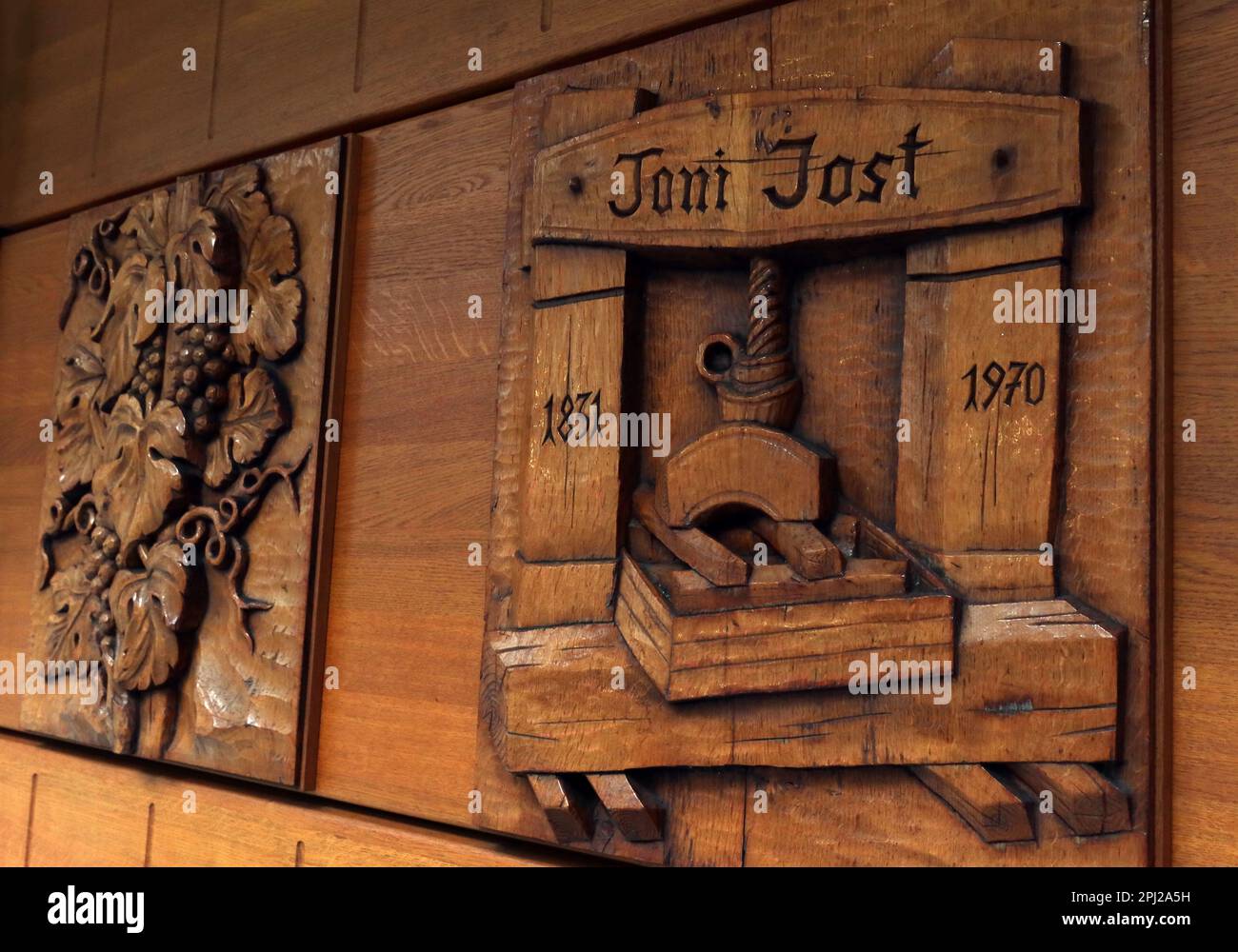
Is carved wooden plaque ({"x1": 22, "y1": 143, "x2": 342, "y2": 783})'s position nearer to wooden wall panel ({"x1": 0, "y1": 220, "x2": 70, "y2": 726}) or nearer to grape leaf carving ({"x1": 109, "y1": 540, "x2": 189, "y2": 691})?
grape leaf carving ({"x1": 109, "y1": 540, "x2": 189, "y2": 691})

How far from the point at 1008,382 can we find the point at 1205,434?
6.6 inches

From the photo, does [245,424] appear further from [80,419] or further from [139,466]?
[80,419]

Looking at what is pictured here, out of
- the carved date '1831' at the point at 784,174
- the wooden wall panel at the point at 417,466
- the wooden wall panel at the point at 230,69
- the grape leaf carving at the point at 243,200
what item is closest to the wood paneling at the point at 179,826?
the wooden wall panel at the point at 417,466

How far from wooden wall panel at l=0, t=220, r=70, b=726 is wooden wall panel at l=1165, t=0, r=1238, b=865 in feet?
6.04

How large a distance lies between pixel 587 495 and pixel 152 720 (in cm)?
90

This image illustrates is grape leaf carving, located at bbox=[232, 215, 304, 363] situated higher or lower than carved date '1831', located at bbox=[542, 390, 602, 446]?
higher

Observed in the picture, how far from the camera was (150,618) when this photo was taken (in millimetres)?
1782

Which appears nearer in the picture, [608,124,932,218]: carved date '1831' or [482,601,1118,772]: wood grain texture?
[482,601,1118,772]: wood grain texture

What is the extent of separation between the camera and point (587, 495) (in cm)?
129

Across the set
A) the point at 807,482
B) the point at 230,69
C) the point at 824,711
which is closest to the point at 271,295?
the point at 230,69

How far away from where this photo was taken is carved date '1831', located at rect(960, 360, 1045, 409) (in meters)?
1.06

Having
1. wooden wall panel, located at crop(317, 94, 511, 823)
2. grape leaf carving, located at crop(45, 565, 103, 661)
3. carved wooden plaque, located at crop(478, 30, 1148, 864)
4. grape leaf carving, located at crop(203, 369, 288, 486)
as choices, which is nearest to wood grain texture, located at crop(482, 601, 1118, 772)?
carved wooden plaque, located at crop(478, 30, 1148, 864)

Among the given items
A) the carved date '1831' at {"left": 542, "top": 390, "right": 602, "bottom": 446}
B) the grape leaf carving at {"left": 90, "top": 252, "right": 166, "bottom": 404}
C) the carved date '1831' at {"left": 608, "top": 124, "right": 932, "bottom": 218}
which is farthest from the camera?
the grape leaf carving at {"left": 90, "top": 252, "right": 166, "bottom": 404}

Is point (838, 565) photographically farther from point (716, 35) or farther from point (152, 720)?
point (152, 720)
